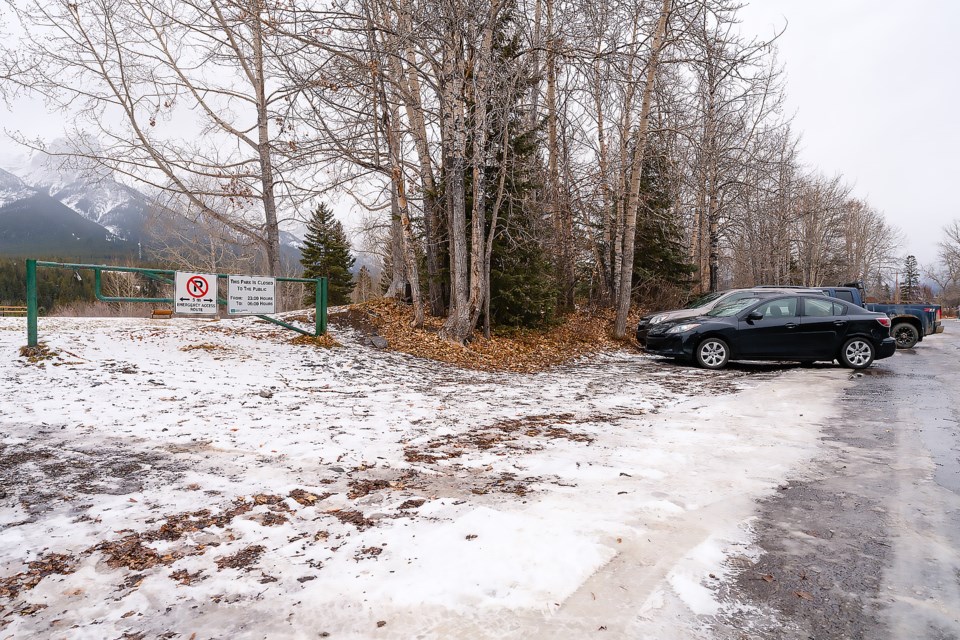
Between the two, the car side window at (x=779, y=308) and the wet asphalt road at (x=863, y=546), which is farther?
the car side window at (x=779, y=308)

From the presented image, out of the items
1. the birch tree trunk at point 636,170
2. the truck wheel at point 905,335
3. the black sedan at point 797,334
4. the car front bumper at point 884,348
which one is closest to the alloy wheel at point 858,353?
the black sedan at point 797,334

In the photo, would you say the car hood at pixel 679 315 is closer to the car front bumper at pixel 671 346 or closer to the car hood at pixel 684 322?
the car hood at pixel 684 322

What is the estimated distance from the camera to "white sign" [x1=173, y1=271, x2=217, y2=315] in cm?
811

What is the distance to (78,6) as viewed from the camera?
11367 mm

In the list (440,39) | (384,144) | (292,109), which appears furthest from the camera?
(384,144)

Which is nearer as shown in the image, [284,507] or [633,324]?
[284,507]

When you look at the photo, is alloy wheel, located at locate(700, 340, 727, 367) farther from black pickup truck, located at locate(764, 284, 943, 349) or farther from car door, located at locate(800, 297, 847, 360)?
black pickup truck, located at locate(764, 284, 943, 349)

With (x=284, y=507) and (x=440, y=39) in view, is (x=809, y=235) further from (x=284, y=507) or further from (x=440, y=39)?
(x=284, y=507)

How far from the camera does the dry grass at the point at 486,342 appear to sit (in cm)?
1060

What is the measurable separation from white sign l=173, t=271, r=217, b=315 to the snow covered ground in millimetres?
1411

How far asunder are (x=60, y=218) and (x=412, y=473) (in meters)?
200

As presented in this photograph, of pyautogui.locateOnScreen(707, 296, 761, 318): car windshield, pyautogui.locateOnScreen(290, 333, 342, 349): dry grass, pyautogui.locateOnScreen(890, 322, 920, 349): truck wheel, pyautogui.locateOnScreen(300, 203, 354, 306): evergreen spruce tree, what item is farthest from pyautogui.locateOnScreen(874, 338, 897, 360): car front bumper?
pyautogui.locateOnScreen(300, 203, 354, 306): evergreen spruce tree

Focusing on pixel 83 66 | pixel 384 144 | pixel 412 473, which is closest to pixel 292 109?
pixel 384 144

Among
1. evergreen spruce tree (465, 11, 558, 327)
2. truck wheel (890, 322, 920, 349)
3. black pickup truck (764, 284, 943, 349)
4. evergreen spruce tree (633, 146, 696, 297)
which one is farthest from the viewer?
evergreen spruce tree (633, 146, 696, 297)
